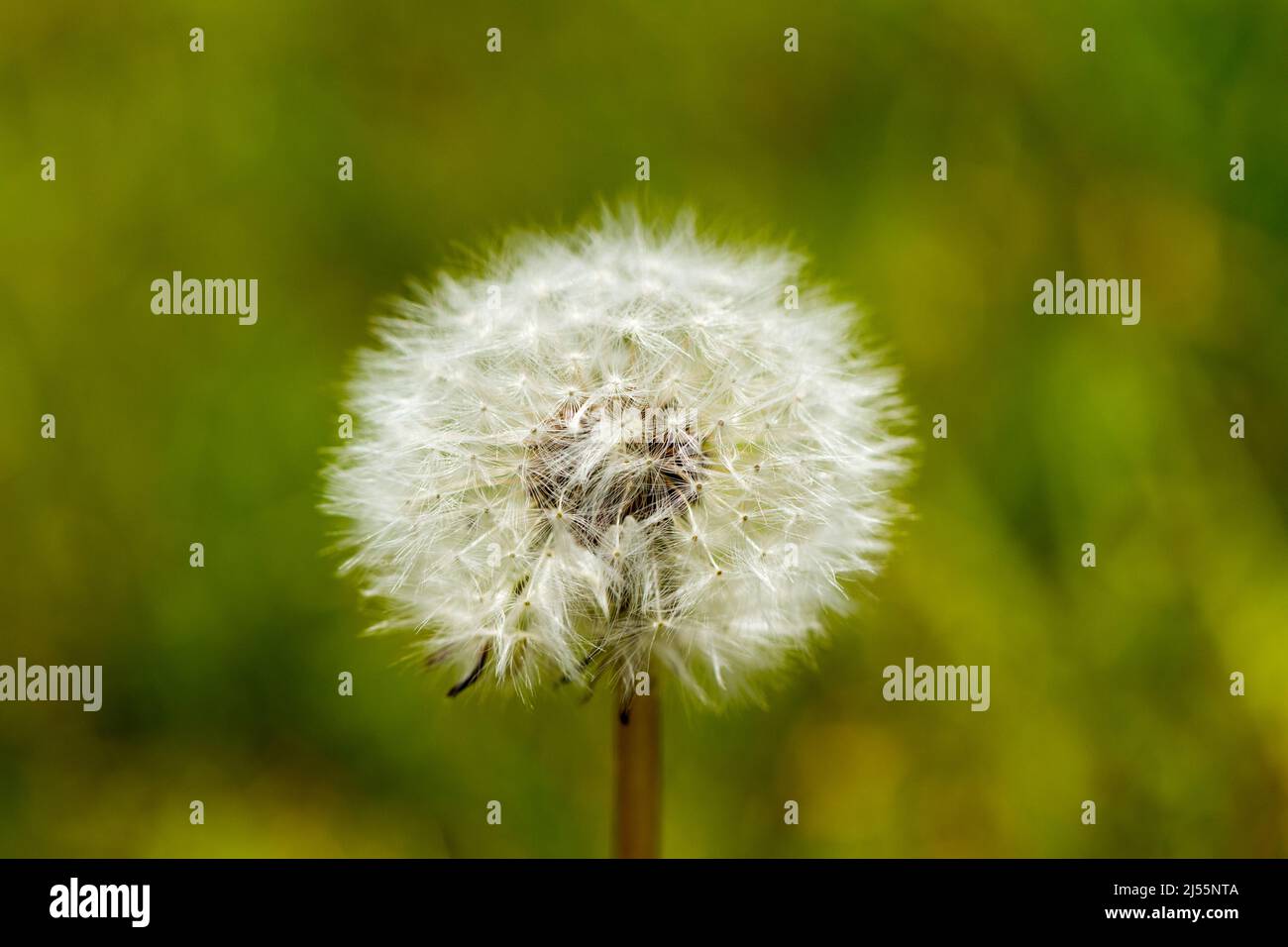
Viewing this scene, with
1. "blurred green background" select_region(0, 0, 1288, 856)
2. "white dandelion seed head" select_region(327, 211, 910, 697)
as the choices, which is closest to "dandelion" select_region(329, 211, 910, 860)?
"white dandelion seed head" select_region(327, 211, 910, 697)

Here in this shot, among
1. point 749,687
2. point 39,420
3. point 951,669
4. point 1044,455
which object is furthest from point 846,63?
point 39,420

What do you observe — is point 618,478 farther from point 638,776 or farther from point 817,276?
point 817,276

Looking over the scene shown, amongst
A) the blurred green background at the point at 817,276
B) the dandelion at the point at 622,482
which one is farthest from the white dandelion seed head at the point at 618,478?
A: the blurred green background at the point at 817,276

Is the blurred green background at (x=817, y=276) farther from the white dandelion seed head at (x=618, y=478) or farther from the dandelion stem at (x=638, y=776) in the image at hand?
the dandelion stem at (x=638, y=776)

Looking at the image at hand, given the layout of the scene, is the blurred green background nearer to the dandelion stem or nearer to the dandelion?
the dandelion

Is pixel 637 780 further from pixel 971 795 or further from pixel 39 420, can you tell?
pixel 39 420
